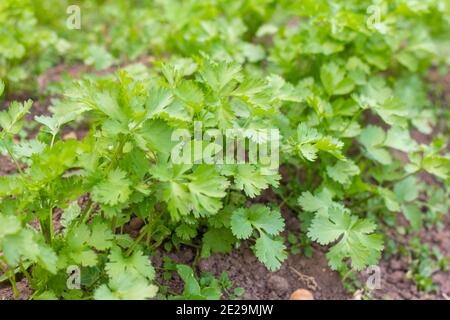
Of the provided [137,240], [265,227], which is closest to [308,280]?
[265,227]

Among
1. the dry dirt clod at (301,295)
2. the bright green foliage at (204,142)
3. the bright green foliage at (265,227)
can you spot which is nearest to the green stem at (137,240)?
the bright green foliage at (204,142)

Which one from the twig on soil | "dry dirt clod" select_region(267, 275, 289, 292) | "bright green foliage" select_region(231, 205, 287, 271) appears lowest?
the twig on soil

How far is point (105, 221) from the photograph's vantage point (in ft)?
7.47

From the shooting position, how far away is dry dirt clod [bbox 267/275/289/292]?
102 inches

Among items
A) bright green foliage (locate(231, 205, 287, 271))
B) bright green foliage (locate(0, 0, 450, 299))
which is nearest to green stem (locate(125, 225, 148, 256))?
bright green foliage (locate(0, 0, 450, 299))

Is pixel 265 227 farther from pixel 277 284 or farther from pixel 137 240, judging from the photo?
pixel 137 240

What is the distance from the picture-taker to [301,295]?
8.45 ft

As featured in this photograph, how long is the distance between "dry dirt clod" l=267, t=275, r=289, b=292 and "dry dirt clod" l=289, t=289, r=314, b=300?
49 mm

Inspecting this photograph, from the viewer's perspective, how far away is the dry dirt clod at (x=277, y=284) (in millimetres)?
2594

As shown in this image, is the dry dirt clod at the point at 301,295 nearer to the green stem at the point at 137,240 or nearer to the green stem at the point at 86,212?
the green stem at the point at 137,240

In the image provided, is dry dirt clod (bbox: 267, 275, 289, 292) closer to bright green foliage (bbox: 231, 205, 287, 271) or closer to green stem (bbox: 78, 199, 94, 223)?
bright green foliage (bbox: 231, 205, 287, 271)

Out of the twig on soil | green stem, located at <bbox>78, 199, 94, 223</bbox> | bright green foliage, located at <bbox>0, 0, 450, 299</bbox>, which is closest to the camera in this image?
bright green foliage, located at <bbox>0, 0, 450, 299</bbox>

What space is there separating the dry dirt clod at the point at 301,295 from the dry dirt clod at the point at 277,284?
5cm

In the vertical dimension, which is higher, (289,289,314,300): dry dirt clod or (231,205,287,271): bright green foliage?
(231,205,287,271): bright green foliage
